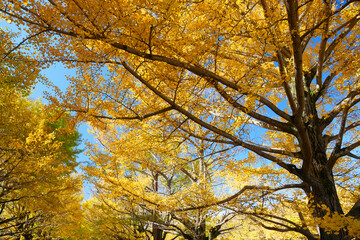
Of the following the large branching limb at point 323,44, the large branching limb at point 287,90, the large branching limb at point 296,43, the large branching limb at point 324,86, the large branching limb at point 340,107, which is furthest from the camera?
the large branching limb at point 324,86

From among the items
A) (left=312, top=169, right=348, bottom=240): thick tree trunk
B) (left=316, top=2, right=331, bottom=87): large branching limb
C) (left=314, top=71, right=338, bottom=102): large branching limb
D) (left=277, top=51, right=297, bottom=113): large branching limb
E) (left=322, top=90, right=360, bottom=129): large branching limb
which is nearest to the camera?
(left=316, top=2, right=331, bottom=87): large branching limb

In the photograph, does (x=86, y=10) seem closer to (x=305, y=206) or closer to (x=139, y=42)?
(x=139, y=42)

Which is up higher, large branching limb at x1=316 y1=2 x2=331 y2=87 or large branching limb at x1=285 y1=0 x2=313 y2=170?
large branching limb at x1=316 y1=2 x2=331 y2=87

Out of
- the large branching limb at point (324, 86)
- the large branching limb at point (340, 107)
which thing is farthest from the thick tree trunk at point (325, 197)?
the large branching limb at point (324, 86)

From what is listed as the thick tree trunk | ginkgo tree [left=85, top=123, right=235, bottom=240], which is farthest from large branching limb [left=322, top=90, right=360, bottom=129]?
ginkgo tree [left=85, top=123, right=235, bottom=240]

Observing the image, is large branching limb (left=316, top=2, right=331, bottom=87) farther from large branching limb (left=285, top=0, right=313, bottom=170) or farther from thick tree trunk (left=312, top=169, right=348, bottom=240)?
thick tree trunk (left=312, top=169, right=348, bottom=240)

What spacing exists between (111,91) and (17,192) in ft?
21.9

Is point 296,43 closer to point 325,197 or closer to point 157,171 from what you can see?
point 325,197

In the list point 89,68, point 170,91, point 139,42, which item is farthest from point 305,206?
point 89,68

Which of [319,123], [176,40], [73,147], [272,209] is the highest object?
[73,147]

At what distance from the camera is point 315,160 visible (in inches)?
146

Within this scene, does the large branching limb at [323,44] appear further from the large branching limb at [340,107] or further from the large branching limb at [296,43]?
the large branching limb at [340,107]

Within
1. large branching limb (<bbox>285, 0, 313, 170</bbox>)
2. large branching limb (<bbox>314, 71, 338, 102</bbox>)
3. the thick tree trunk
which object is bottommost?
the thick tree trunk

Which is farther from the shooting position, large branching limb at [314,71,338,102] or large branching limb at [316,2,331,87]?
large branching limb at [314,71,338,102]
